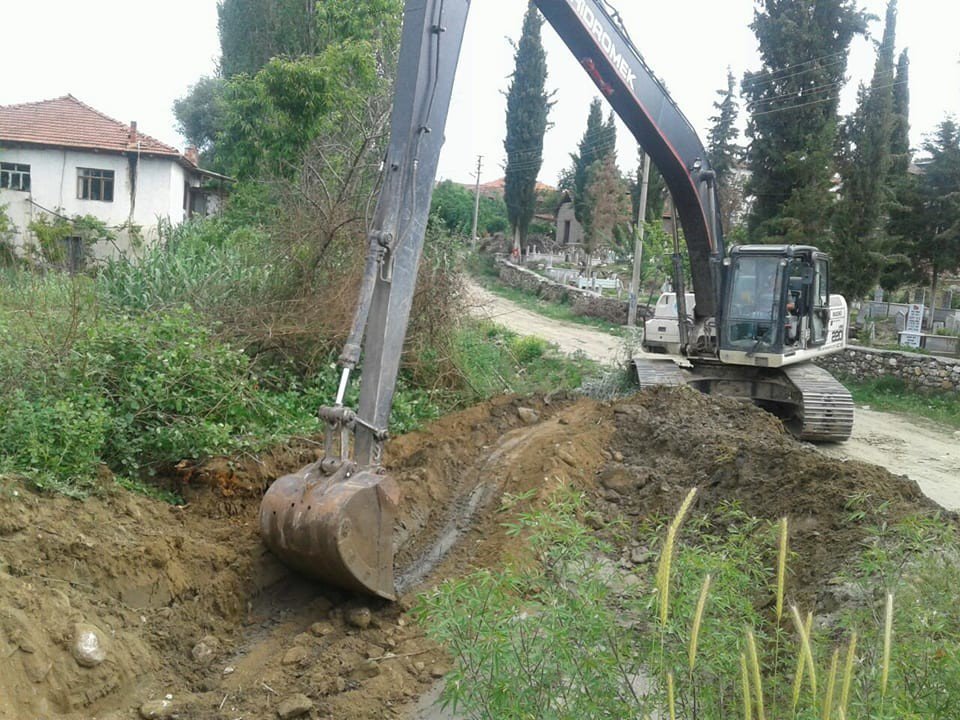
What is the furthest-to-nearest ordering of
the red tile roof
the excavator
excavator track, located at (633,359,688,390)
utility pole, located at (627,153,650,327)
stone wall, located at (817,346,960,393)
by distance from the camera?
1. the red tile roof
2. utility pole, located at (627,153,650,327)
3. stone wall, located at (817,346,960,393)
4. excavator track, located at (633,359,688,390)
5. the excavator

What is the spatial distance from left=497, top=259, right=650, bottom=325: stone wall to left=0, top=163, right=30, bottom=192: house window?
663 inches

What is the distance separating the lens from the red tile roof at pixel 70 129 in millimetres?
25344

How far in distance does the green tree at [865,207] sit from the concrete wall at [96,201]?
18164 millimetres

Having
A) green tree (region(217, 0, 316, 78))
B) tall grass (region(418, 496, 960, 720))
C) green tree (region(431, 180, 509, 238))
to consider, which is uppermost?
green tree (region(217, 0, 316, 78))

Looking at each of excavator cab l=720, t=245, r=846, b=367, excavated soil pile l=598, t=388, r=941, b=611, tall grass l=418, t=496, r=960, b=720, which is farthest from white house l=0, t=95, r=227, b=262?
tall grass l=418, t=496, r=960, b=720

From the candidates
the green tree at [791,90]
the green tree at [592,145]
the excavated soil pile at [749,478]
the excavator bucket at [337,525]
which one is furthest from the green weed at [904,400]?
the green tree at [592,145]

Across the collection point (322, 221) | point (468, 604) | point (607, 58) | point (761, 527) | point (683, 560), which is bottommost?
point (761, 527)

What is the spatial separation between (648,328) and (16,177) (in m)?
21.3

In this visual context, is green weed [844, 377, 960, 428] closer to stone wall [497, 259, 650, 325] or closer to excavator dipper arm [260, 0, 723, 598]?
stone wall [497, 259, 650, 325]

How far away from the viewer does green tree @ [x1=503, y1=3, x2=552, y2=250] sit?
142 feet

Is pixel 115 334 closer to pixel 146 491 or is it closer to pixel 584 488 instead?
pixel 146 491

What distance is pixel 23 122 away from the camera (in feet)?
85.5

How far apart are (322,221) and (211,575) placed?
564 centimetres

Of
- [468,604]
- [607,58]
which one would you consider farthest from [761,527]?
[607,58]
